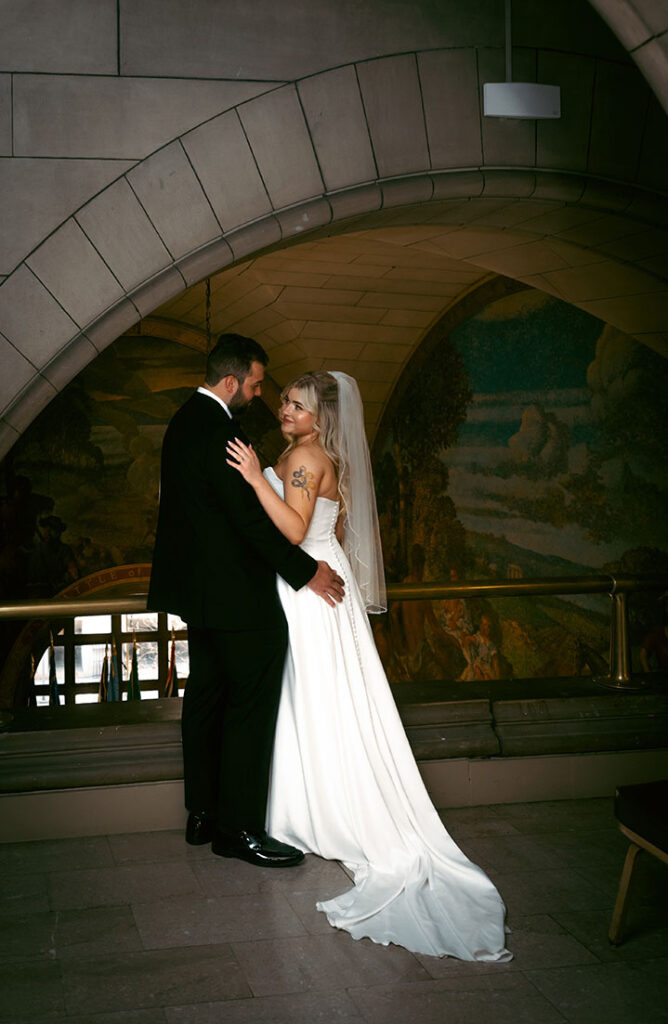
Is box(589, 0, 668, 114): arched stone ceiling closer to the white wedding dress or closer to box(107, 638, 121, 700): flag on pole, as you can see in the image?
the white wedding dress

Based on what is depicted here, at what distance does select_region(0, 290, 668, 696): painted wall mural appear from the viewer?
264 inches

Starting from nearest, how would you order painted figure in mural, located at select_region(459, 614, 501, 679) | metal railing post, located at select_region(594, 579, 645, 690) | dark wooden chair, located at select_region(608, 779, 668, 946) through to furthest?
dark wooden chair, located at select_region(608, 779, 668, 946)
metal railing post, located at select_region(594, 579, 645, 690)
painted figure in mural, located at select_region(459, 614, 501, 679)

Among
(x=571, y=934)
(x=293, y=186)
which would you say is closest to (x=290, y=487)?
(x=293, y=186)

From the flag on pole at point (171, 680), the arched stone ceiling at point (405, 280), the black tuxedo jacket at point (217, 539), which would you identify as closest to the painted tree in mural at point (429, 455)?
the arched stone ceiling at point (405, 280)

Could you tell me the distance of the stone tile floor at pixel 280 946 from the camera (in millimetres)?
2506

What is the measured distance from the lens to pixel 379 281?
8938 millimetres

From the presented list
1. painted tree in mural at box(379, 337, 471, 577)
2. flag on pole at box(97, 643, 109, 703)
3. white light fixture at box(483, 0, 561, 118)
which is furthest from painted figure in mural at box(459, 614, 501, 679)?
white light fixture at box(483, 0, 561, 118)

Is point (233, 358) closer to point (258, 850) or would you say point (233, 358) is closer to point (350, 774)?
point (350, 774)

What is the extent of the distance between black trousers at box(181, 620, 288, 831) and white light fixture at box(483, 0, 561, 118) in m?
2.12

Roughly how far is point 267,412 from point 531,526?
479cm

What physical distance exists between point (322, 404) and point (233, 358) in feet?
1.17

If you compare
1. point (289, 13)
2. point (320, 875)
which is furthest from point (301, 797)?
point (289, 13)

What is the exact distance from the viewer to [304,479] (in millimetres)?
3547

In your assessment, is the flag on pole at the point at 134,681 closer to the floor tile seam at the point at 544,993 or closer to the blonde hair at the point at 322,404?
the blonde hair at the point at 322,404
